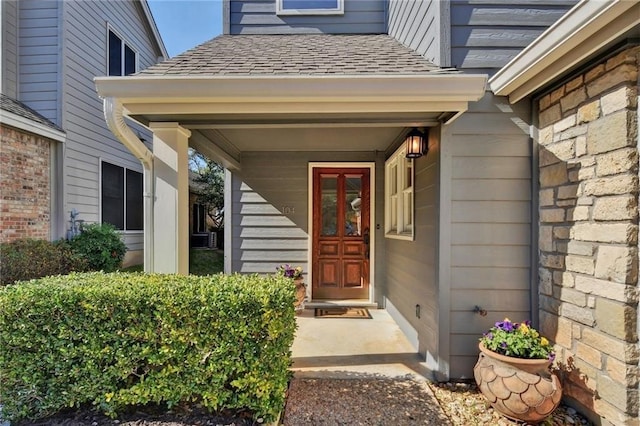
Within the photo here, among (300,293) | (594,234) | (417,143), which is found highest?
(417,143)

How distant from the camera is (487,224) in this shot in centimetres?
264

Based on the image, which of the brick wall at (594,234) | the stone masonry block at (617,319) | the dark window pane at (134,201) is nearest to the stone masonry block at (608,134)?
the brick wall at (594,234)

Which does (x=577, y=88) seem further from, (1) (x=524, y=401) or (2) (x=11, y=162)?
(2) (x=11, y=162)

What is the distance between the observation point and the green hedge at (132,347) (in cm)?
195

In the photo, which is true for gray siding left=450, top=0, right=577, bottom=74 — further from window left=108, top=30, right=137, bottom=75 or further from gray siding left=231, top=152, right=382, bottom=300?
window left=108, top=30, right=137, bottom=75

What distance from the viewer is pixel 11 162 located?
15.9 ft

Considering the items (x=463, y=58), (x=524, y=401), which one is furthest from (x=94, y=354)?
(x=463, y=58)

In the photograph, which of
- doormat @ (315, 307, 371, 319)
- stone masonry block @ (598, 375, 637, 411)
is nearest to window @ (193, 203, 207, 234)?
doormat @ (315, 307, 371, 319)

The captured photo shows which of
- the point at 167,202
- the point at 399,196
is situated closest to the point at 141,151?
the point at 167,202

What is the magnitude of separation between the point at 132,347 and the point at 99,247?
4738 millimetres

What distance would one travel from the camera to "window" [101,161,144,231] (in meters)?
6.78

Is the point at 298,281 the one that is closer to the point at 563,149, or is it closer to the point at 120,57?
the point at 563,149

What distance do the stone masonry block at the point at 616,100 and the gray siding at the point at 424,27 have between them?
1137 mm

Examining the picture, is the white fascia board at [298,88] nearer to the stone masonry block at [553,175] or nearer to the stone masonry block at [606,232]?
the stone masonry block at [553,175]
